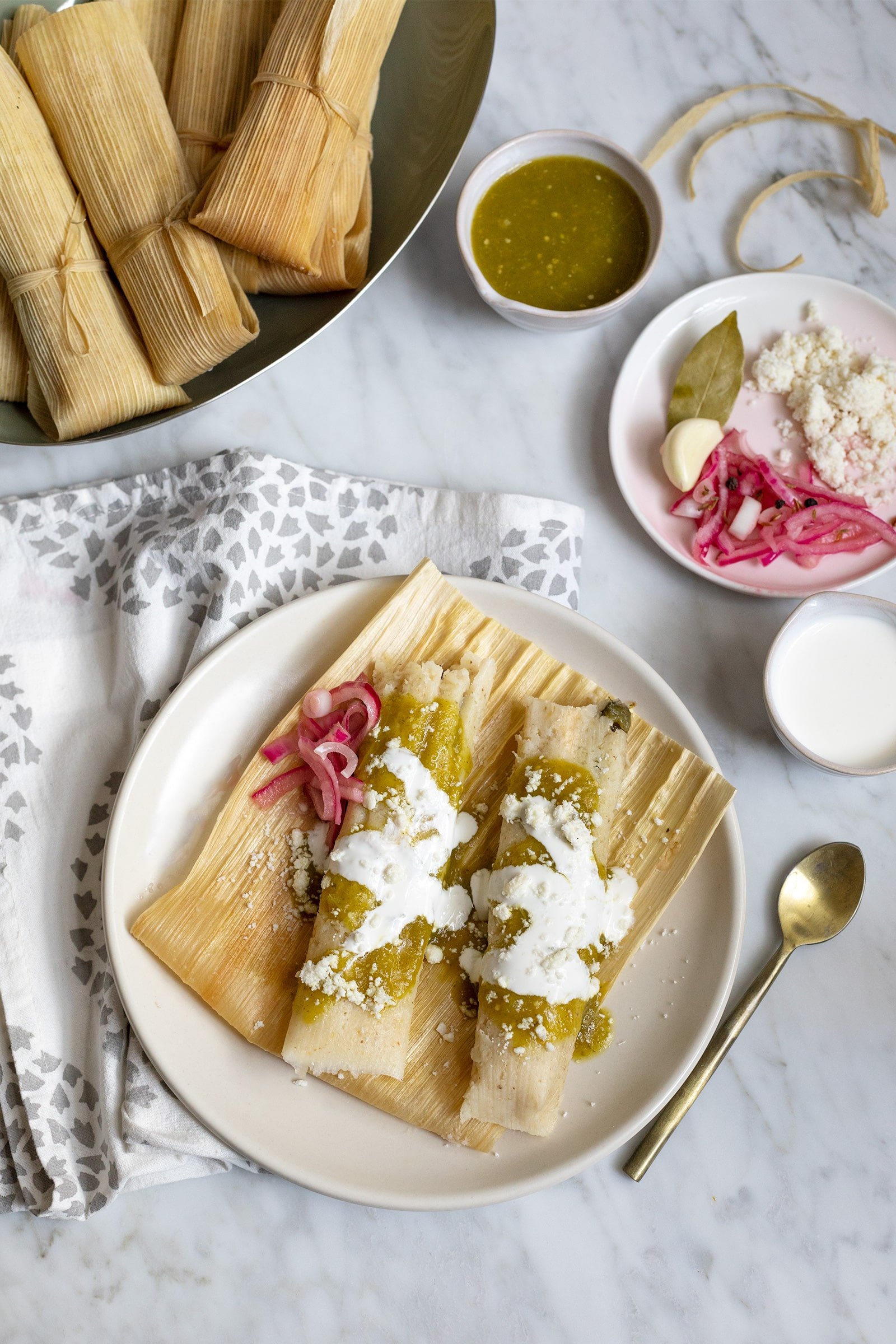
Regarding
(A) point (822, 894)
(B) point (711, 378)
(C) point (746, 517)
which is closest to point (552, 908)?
(A) point (822, 894)

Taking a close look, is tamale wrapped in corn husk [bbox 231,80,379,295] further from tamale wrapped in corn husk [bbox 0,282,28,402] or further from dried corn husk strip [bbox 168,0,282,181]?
tamale wrapped in corn husk [bbox 0,282,28,402]

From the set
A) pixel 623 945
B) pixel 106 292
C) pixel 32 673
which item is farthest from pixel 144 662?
pixel 623 945

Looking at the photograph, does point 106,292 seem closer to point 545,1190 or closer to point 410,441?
point 410,441

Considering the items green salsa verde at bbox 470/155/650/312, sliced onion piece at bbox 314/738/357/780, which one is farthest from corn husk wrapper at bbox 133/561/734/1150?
green salsa verde at bbox 470/155/650/312

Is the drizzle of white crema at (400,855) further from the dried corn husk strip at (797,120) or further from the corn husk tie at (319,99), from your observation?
the dried corn husk strip at (797,120)

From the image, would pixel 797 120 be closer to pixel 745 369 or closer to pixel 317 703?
pixel 745 369

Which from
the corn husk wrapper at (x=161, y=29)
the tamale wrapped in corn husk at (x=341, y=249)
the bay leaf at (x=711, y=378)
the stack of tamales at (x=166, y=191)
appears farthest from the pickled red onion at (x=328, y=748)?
the corn husk wrapper at (x=161, y=29)
